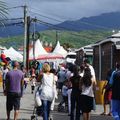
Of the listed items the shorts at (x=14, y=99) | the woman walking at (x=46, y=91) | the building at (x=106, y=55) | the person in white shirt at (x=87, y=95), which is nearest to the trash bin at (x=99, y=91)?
the building at (x=106, y=55)

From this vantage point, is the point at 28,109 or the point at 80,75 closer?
the point at 80,75

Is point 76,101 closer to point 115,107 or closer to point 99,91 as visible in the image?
point 115,107

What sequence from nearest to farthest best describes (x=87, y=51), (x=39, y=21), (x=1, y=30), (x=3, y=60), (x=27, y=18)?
(x=1, y=30) < (x=3, y=60) < (x=87, y=51) < (x=27, y=18) < (x=39, y=21)

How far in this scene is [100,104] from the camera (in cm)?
2497

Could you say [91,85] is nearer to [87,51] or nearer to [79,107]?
[79,107]

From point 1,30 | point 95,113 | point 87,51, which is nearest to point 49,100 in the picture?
point 1,30

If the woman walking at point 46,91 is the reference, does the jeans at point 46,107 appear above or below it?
below

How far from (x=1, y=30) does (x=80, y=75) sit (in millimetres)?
5873

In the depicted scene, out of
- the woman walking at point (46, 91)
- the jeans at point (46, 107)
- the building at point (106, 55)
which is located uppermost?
the building at point (106, 55)

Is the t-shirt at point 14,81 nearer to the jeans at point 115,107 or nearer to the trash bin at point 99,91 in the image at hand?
the jeans at point 115,107

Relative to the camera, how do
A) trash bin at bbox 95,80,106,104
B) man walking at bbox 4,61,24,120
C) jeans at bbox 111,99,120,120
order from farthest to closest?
trash bin at bbox 95,80,106,104 → man walking at bbox 4,61,24,120 → jeans at bbox 111,99,120,120

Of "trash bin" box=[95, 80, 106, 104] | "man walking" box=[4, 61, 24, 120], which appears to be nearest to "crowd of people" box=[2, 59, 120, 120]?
"man walking" box=[4, 61, 24, 120]

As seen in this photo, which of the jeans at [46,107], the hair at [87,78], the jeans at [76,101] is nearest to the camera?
the jeans at [46,107]

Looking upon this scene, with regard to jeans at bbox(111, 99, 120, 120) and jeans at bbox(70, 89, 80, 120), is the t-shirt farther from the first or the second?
jeans at bbox(111, 99, 120, 120)
